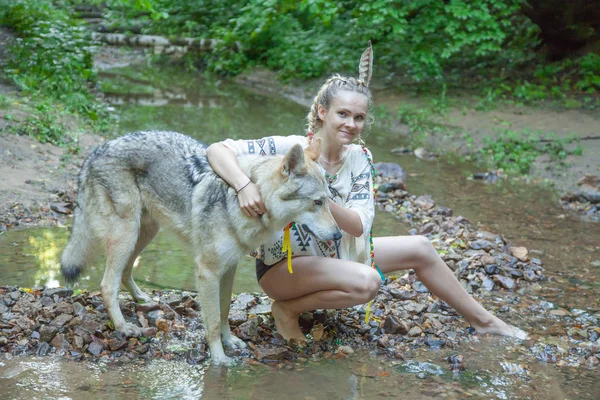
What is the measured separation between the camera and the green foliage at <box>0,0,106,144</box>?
10.6 metres

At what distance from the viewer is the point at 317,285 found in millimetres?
4145

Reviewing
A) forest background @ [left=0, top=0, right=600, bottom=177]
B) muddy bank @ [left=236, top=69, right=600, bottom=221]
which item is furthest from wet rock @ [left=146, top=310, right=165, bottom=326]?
muddy bank @ [left=236, top=69, right=600, bottom=221]

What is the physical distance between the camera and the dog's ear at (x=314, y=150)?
3840 millimetres

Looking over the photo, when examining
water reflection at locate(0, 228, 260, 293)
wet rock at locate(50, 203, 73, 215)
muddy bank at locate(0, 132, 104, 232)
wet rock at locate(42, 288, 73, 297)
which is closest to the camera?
wet rock at locate(42, 288, 73, 297)

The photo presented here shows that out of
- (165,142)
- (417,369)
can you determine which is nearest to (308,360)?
(417,369)

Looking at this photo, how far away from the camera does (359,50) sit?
15680 millimetres

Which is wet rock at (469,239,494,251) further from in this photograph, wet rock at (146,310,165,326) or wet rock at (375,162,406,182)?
wet rock at (146,310,165,326)

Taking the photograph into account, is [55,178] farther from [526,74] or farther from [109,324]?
[526,74]

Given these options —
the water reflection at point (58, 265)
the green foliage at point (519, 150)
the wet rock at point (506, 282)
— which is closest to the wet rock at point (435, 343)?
the wet rock at point (506, 282)

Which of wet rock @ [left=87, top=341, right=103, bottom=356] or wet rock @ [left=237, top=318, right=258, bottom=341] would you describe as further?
wet rock @ [left=237, top=318, right=258, bottom=341]

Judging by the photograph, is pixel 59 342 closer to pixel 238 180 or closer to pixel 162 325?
pixel 162 325

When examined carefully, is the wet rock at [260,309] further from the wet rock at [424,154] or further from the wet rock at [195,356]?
the wet rock at [424,154]

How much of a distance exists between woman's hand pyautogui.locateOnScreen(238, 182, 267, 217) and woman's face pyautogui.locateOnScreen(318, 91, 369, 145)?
2.25 ft

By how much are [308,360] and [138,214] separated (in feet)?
5.03
